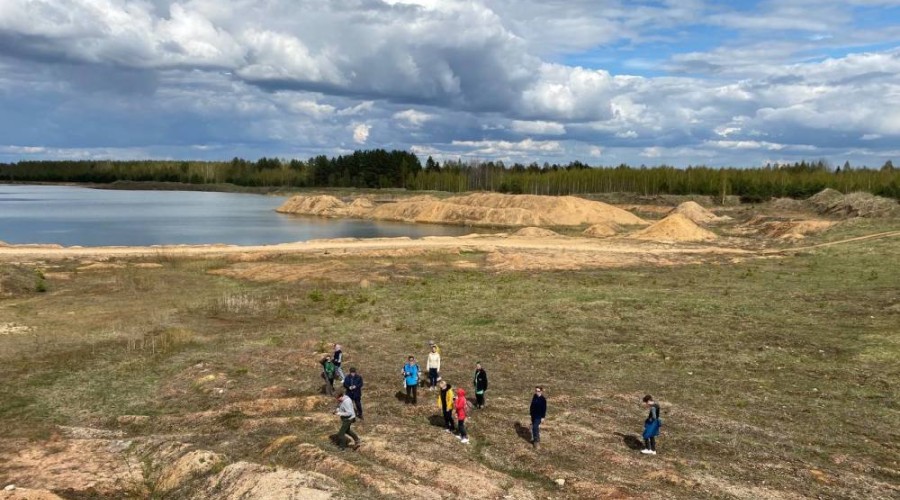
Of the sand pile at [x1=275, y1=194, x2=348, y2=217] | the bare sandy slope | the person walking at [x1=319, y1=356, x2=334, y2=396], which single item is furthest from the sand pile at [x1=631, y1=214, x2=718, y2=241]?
the sand pile at [x1=275, y1=194, x2=348, y2=217]

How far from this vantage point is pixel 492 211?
416 ft

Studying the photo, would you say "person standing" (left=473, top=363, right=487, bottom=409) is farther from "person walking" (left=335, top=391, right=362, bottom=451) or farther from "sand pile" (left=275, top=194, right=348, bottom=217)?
"sand pile" (left=275, top=194, right=348, bottom=217)

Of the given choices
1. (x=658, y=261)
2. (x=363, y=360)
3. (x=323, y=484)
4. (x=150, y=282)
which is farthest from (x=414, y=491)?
(x=658, y=261)

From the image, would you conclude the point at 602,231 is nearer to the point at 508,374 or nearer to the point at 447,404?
the point at 508,374

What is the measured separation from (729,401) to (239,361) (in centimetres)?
1882

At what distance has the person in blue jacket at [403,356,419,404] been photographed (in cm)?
2120

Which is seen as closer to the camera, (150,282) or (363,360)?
(363,360)

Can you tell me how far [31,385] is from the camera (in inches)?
943

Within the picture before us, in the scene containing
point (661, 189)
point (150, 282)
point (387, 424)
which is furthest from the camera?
point (661, 189)

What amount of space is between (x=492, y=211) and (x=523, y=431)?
108 m

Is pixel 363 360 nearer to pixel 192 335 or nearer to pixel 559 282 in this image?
pixel 192 335

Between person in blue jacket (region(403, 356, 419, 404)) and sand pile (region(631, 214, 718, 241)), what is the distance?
6240cm

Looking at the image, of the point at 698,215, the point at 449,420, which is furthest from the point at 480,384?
the point at 698,215

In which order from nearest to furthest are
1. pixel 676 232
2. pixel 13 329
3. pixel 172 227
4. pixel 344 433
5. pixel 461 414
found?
pixel 344 433 → pixel 461 414 → pixel 13 329 → pixel 676 232 → pixel 172 227
